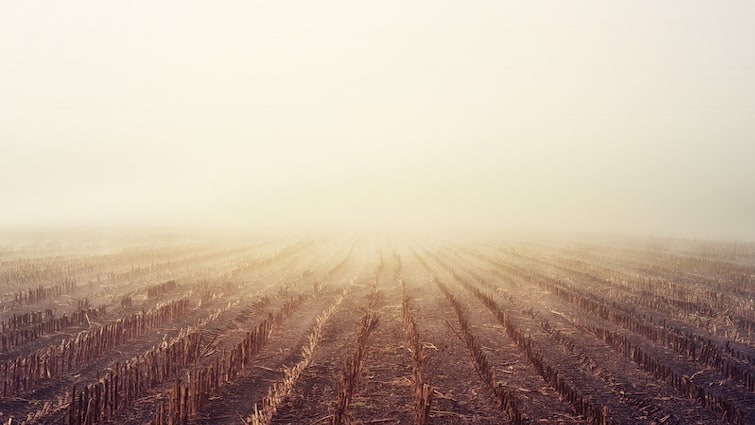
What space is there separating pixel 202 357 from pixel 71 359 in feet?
8.16

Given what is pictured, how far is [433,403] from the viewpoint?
23.3ft

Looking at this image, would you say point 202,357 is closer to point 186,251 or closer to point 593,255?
point 186,251

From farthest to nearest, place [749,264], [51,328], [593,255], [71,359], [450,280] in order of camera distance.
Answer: [593,255], [749,264], [450,280], [51,328], [71,359]

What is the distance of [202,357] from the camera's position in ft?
30.1

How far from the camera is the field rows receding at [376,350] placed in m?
6.68

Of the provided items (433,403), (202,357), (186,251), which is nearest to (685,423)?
(433,403)

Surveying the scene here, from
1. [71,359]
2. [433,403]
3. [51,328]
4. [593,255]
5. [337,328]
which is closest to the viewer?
[433,403]

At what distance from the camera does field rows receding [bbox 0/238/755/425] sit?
6.68m

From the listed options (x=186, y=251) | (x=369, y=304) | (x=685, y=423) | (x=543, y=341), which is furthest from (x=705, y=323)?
(x=186, y=251)

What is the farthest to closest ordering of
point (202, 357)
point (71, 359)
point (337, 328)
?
point (337, 328) < point (202, 357) < point (71, 359)

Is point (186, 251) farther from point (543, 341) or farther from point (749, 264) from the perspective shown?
point (749, 264)

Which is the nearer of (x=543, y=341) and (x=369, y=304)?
(x=543, y=341)

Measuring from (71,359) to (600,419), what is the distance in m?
9.93

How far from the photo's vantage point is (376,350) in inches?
384
